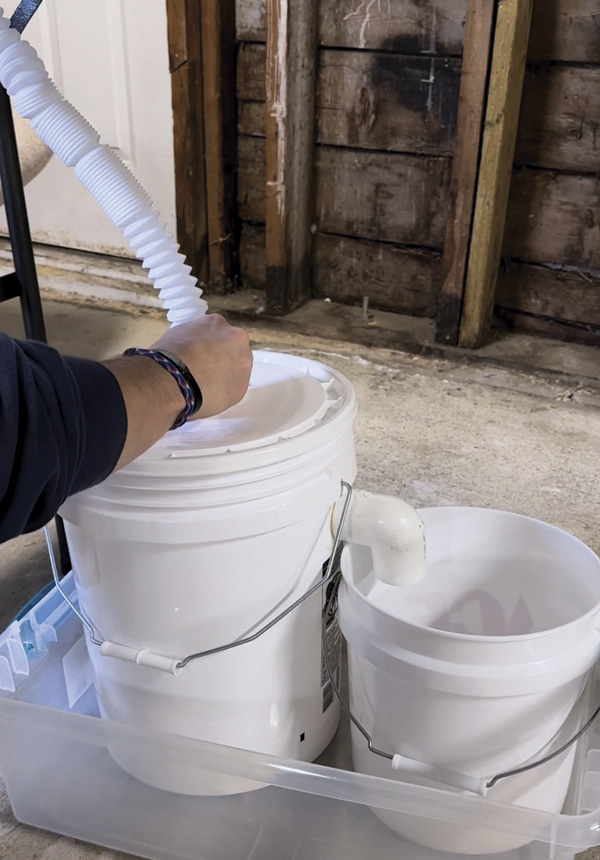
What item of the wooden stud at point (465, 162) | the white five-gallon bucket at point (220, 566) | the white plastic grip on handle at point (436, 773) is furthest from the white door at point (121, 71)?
the white plastic grip on handle at point (436, 773)

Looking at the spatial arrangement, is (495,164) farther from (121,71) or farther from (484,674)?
(484,674)

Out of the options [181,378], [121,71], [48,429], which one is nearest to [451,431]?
[181,378]

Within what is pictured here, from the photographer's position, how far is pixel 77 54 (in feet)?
7.27

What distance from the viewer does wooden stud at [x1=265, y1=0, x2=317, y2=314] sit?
1875 millimetres

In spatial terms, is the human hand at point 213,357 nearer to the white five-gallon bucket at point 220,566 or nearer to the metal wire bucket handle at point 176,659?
the white five-gallon bucket at point 220,566

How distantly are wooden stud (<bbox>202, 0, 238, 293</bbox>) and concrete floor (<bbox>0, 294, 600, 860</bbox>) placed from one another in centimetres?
30

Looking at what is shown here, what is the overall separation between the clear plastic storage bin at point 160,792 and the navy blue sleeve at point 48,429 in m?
0.30

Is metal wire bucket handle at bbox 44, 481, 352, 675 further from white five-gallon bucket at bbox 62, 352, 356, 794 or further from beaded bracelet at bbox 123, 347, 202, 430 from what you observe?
beaded bracelet at bbox 123, 347, 202, 430

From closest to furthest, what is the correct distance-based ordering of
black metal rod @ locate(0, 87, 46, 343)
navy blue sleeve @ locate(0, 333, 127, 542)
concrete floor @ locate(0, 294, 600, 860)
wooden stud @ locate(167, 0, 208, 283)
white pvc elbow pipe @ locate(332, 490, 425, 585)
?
navy blue sleeve @ locate(0, 333, 127, 542) < white pvc elbow pipe @ locate(332, 490, 425, 585) < black metal rod @ locate(0, 87, 46, 343) < concrete floor @ locate(0, 294, 600, 860) < wooden stud @ locate(167, 0, 208, 283)

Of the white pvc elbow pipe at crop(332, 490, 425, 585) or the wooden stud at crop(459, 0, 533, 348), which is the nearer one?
the white pvc elbow pipe at crop(332, 490, 425, 585)

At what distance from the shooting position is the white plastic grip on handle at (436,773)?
2.38 ft

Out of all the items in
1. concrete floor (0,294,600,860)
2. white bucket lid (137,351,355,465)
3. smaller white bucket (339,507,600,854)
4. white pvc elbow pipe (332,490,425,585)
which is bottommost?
concrete floor (0,294,600,860)

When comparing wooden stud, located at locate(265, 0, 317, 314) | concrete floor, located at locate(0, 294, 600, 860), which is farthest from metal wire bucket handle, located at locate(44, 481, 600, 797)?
wooden stud, located at locate(265, 0, 317, 314)

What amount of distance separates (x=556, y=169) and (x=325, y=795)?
1565mm
